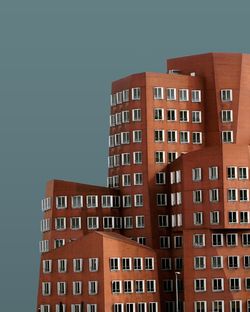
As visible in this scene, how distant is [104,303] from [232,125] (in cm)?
3058

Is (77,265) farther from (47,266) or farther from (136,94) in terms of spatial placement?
(136,94)

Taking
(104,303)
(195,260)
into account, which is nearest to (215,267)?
(195,260)

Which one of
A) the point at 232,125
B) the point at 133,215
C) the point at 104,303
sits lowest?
the point at 104,303

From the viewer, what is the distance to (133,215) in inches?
6806

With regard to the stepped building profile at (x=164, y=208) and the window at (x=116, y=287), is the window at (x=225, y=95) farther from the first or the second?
the window at (x=116, y=287)

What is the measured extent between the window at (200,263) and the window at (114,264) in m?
9.29

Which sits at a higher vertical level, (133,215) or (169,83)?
(169,83)

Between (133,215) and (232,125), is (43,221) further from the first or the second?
(232,125)

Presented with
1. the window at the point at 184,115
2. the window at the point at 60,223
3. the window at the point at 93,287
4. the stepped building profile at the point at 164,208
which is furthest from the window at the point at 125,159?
the window at the point at 93,287

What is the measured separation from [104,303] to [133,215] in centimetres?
1622

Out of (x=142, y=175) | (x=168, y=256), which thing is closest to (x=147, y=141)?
(x=142, y=175)

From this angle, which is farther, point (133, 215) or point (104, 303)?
point (133, 215)

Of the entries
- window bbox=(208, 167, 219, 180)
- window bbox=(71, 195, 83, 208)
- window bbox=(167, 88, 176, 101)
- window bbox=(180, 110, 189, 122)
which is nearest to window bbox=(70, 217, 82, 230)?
window bbox=(71, 195, 83, 208)

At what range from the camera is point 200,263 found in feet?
536
